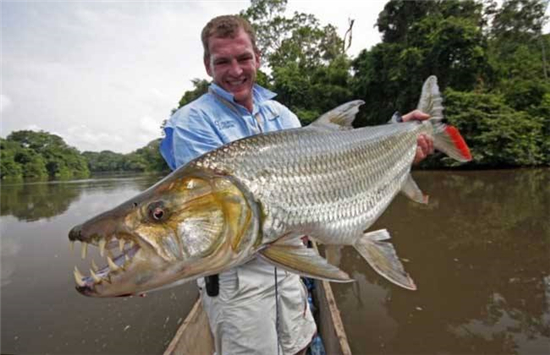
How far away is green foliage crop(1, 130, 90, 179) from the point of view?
214 ft

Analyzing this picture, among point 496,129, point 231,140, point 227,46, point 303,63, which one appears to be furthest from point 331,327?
point 303,63

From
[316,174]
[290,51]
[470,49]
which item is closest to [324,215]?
[316,174]

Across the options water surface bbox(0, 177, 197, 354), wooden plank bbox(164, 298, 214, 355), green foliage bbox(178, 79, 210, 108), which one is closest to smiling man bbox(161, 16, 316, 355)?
wooden plank bbox(164, 298, 214, 355)

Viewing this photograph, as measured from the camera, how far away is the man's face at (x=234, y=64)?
2.10 metres

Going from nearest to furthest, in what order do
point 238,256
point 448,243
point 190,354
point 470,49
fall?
point 238,256, point 190,354, point 448,243, point 470,49

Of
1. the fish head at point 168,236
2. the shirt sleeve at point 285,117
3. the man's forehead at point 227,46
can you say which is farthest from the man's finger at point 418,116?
the fish head at point 168,236

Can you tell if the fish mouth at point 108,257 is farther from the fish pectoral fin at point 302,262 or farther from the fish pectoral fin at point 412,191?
the fish pectoral fin at point 412,191

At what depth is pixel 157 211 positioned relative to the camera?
1.26 m

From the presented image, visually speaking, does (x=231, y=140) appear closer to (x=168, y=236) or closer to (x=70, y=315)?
(x=168, y=236)

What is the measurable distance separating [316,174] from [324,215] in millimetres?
226

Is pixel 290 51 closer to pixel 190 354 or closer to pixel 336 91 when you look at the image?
pixel 336 91

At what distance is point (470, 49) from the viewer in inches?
811

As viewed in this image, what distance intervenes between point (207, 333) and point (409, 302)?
328 centimetres

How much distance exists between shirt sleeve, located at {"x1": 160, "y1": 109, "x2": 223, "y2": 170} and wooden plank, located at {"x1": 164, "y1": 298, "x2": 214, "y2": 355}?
6.10 ft
